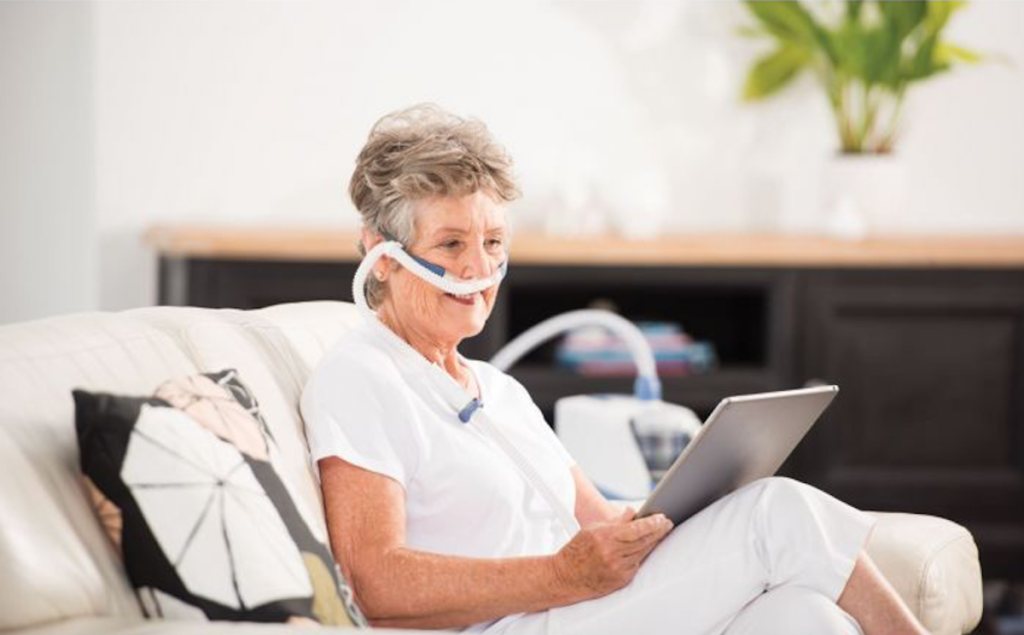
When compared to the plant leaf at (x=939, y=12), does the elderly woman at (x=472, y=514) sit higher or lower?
lower

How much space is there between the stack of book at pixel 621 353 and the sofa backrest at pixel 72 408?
6.51ft

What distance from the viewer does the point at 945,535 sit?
2.28 meters

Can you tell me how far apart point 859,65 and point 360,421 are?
269 cm

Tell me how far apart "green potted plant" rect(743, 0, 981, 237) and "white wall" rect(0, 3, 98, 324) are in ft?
5.93

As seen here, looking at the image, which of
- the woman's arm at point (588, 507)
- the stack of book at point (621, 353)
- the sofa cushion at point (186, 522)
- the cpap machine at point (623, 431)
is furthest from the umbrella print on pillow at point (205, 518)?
the stack of book at point (621, 353)

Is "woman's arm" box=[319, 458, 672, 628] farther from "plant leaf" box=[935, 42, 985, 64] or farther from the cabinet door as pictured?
"plant leaf" box=[935, 42, 985, 64]

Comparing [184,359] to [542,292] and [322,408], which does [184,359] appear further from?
[542,292]

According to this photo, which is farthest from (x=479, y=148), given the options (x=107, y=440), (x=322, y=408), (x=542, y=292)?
(x=542, y=292)

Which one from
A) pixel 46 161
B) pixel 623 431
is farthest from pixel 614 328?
pixel 46 161

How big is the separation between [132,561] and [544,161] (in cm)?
300

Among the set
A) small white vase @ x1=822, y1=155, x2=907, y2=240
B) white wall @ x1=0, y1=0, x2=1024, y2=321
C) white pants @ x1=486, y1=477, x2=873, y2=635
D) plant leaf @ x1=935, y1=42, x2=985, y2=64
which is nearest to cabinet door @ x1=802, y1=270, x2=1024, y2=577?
small white vase @ x1=822, y1=155, x2=907, y2=240

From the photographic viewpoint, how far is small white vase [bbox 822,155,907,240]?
4352 millimetres

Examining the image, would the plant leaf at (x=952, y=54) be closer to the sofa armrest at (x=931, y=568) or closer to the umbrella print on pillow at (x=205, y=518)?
the sofa armrest at (x=931, y=568)

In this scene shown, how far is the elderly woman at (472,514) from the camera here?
6.25ft
